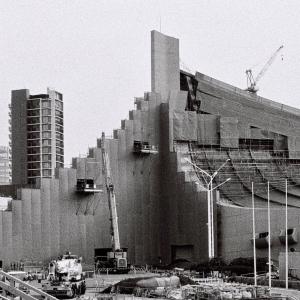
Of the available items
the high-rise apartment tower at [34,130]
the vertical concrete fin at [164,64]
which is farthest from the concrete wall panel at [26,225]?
the high-rise apartment tower at [34,130]

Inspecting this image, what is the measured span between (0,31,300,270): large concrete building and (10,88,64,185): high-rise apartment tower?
218 ft

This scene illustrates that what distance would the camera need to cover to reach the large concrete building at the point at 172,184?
3748 inches

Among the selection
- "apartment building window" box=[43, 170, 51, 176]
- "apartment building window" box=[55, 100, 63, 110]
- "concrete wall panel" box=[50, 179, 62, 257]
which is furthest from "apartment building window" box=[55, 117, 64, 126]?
"concrete wall panel" box=[50, 179, 62, 257]

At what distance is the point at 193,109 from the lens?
117062 mm

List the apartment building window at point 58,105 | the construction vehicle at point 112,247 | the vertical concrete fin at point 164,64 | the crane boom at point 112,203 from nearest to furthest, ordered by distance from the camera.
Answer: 1. the construction vehicle at point 112,247
2. the crane boom at point 112,203
3. the vertical concrete fin at point 164,64
4. the apartment building window at point 58,105

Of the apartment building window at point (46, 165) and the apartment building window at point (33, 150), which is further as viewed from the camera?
the apartment building window at point (33, 150)

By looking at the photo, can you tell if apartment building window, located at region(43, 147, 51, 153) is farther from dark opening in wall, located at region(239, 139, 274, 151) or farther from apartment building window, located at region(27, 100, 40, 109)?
dark opening in wall, located at region(239, 139, 274, 151)

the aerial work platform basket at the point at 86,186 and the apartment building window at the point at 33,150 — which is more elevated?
the apartment building window at the point at 33,150

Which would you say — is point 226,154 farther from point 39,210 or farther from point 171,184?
point 39,210

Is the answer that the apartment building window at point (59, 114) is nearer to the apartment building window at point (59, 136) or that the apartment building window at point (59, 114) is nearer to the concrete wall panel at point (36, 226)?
the apartment building window at point (59, 136)

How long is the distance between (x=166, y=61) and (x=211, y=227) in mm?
26252

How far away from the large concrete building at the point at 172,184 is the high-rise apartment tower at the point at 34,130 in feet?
218

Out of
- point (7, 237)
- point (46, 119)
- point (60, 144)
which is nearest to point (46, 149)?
point (46, 119)

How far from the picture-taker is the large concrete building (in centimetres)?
9519
